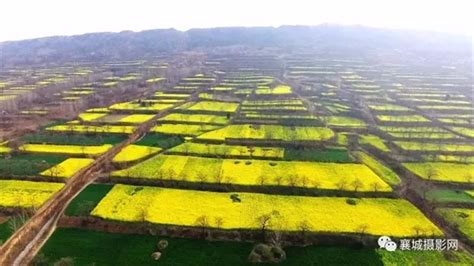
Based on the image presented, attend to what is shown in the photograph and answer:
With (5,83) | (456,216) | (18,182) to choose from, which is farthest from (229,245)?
(5,83)

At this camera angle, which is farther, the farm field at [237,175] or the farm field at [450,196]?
the farm field at [450,196]

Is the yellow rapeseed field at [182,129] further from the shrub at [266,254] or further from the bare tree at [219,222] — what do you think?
the shrub at [266,254]

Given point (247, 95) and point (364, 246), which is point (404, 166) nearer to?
point (364, 246)

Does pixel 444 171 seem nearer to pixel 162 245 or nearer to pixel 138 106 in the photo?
pixel 162 245

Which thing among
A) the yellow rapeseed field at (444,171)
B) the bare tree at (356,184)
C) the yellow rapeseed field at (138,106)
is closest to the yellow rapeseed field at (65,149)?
the yellow rapeseed field at (138,106)

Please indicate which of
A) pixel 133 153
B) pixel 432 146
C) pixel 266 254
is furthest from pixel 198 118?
pixel 266 254

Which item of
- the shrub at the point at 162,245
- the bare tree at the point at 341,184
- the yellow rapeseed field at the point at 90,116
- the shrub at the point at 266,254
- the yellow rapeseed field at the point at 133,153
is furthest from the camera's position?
the yellow rapeseed field at the point at 90,116
